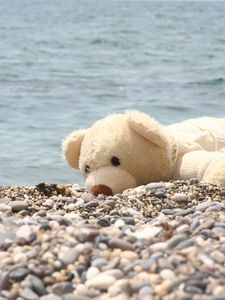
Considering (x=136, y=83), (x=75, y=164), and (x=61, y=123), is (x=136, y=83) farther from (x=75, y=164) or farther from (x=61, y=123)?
(x=75, y=164)

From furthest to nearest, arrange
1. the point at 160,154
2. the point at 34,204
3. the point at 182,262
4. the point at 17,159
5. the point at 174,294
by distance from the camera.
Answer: the point at 17,159 < the point at 160,154 < the point at 34,204 < the point at 182,262 < the point at 174,294

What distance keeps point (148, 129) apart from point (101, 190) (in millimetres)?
394

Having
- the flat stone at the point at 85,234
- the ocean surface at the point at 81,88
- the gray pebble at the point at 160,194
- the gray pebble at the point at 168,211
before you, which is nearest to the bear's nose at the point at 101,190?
the gray pebble at the point at 160,194

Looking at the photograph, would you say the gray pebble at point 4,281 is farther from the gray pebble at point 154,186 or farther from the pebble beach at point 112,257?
the gray pebble at point 154,186

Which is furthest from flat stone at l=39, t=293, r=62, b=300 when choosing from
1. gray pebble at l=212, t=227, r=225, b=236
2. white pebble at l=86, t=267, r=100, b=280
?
gray pebble at l=212, t=227, r=225, b=236

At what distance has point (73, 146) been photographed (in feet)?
15.2

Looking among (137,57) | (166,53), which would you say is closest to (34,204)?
(137,57)

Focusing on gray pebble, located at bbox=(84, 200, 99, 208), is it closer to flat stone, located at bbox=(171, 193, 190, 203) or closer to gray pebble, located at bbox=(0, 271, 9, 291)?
flat stone, located at bbox=(171, 193, 190, 203)

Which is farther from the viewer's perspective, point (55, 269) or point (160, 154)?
point (160, 154)

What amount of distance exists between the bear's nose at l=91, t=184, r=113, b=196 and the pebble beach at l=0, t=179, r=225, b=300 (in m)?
0.79

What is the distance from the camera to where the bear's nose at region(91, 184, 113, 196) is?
13.8 feet

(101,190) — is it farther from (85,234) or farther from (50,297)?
(50,297)

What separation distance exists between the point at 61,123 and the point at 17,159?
1604 millimetres

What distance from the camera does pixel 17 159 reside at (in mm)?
6852
